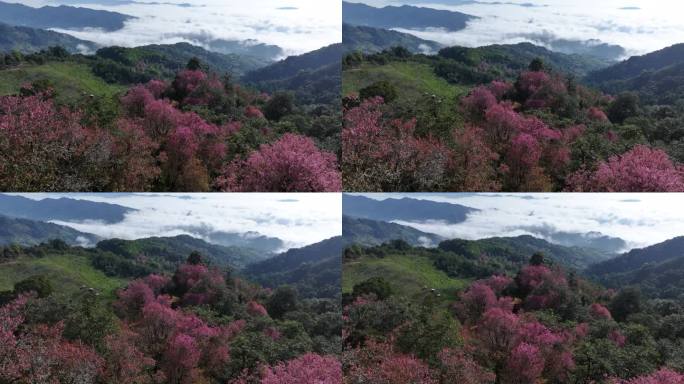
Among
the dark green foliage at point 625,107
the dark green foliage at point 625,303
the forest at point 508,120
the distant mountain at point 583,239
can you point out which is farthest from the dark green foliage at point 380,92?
the dark green foliage at point 625,303

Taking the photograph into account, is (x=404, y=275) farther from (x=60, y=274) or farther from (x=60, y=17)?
(x=60, y=17)

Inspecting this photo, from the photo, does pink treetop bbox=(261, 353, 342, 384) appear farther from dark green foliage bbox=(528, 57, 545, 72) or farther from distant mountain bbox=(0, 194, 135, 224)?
dark green foliage bbox=(528, 57, 545, 72)

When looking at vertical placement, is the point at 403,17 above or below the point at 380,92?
above

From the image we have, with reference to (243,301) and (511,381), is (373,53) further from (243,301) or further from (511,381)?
(511,381)

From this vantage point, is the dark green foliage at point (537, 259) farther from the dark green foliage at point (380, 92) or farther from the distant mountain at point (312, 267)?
the dark green foliage at point (380, 92)

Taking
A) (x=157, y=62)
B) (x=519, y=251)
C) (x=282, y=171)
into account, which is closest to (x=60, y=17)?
(x=157, y=62)

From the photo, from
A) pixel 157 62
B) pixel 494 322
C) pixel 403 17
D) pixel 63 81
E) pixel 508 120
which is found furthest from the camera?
pixel 403 17
